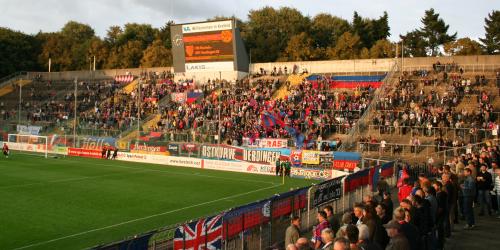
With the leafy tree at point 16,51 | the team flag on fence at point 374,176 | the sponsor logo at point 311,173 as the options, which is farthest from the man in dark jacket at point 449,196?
the leafy tree at point 16,51

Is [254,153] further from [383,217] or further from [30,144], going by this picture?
[383,217]

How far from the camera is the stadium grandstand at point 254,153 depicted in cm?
1312

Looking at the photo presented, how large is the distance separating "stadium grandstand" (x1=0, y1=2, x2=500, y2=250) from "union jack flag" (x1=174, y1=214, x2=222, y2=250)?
48 millimetres

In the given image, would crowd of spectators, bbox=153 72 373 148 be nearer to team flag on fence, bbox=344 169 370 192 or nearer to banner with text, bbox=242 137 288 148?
banner with text, bbox=242 137 288 148

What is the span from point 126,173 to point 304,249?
28.5 metres

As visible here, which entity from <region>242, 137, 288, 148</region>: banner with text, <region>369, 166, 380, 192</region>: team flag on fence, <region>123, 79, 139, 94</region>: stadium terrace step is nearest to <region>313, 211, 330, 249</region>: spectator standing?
<region>369, 166, 380, 192</region>: team flag on fence

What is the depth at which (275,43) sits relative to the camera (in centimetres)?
8056

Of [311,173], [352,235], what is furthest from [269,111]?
[352,235]

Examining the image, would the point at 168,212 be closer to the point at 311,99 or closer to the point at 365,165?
the point at 365,165

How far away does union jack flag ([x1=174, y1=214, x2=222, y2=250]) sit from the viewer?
35.8 ft

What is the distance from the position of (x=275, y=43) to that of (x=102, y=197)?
59292 mm

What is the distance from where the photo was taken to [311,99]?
48969mm

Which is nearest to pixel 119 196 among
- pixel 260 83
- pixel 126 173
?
pixel 126 173

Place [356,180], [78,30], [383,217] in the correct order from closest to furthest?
[383,217] < [356,180] < [78,30]
